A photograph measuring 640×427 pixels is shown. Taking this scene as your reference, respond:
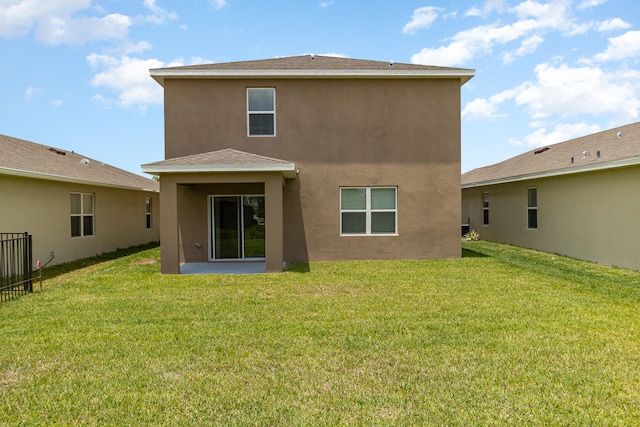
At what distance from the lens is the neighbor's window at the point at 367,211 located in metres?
13.6

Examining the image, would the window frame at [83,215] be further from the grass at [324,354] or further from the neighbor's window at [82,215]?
the grass at [324,354]

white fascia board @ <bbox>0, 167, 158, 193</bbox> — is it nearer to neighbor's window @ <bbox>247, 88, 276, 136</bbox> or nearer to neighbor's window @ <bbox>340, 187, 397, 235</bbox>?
neighbor's window @ <bbox>247, 88, 276, 136</bbox>

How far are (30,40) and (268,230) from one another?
1089 centimetres

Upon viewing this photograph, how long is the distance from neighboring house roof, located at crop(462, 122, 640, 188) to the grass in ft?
14.8

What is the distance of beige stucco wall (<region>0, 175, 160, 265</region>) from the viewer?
11.8 meters

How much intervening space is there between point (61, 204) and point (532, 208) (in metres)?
17.6

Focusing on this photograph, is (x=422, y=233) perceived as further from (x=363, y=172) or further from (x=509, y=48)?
(x=509, y=48)

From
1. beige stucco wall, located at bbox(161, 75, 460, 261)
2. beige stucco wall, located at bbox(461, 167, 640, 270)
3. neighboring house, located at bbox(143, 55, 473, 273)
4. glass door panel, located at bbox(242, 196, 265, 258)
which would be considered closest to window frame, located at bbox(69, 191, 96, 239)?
neighboring house, located at bbox(143, 55, 473, 273)

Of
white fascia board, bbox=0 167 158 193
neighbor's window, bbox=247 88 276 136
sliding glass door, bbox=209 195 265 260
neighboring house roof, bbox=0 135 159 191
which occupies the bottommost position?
sliding glass door, bbox=209 195 265 260

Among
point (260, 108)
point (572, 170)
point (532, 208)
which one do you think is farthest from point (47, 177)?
point (532, 208)

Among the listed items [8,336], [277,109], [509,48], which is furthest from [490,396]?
[509,48]

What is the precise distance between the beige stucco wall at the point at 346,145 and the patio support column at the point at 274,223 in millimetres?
2158

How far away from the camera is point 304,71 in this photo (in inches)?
515

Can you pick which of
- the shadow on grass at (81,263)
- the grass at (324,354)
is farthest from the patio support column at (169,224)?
the shadow on grass at (81,263)
